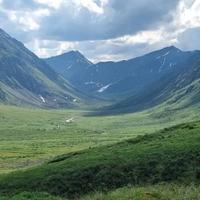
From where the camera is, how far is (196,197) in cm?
3111

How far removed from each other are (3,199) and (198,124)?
35.2m

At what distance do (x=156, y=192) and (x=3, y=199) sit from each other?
1163 centimetres

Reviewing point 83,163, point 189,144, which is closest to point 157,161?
point 189,144

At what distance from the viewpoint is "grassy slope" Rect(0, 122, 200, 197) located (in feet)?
157

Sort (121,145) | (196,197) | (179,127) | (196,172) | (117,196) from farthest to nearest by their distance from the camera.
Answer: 1. (179,127)
2. (121,145)
3. (196,172)
4. (117,196)
5. (196,197)

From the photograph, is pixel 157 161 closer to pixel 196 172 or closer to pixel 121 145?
pixel 196 172

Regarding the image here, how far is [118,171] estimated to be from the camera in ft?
164

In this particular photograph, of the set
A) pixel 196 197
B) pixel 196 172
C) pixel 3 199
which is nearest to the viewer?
pixel 196 197

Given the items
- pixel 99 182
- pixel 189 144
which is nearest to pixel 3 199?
pixel 99 182

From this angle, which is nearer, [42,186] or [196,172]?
[196,172]

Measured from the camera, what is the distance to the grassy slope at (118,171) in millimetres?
47719

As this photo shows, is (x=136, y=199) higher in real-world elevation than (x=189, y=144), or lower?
lower

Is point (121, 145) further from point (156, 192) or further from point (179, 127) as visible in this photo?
point (156, 192)

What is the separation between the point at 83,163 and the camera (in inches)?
2142
